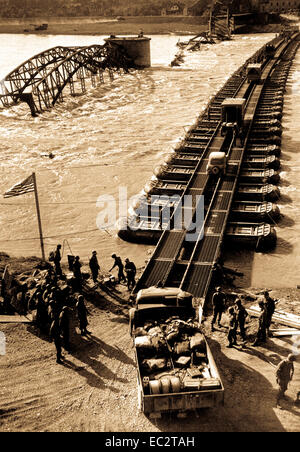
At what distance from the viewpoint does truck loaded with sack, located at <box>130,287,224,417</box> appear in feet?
34.1

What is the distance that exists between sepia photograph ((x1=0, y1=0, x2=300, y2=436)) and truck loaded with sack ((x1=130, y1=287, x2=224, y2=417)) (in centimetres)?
5

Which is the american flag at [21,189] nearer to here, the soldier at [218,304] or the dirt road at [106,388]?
the dirt road at [106,388]

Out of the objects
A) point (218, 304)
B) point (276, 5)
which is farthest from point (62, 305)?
point (276, 5)

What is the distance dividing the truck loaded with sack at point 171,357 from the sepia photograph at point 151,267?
5cm

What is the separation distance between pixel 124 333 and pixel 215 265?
17.0 ft

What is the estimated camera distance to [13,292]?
1591 cm

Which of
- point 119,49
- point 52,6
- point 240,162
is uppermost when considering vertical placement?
point 52,6

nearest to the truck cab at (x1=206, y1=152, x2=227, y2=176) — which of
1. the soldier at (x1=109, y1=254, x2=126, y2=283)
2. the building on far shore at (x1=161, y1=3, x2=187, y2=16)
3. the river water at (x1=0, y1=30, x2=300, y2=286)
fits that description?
the river water at (x1=0, y1=30, x2=300, y2=286)

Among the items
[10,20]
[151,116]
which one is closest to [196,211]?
[151,116]

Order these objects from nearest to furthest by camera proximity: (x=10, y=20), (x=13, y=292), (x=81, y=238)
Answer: (x=13, y=292)
(x=81, y=238)
(x=10, y=20)

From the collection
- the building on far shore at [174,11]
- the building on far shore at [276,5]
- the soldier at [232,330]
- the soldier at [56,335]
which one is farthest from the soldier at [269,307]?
the building on far shore at [174,11]

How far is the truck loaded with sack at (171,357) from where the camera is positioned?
10.4 metres
